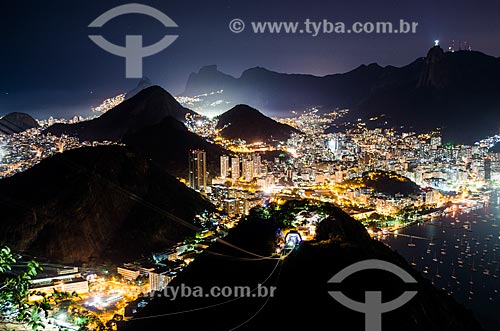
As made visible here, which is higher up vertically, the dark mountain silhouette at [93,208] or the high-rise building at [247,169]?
the high-rise building at [247,169]

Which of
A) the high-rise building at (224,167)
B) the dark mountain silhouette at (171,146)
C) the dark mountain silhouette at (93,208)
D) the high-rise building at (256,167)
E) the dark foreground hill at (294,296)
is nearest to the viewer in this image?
the dark foreground hill at (294,296)

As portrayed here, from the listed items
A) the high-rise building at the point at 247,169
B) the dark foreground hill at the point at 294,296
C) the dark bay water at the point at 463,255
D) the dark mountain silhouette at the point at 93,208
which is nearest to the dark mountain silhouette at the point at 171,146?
the high-rise building at the point at 247,169

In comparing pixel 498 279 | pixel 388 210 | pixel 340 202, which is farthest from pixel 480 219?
pixel 498 279

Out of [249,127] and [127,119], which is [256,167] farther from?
[127,119]

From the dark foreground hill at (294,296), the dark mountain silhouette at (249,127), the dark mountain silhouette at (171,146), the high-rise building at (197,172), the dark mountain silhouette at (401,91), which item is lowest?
the dark foreground hill at (294,296)

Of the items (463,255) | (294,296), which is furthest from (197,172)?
(294,296)

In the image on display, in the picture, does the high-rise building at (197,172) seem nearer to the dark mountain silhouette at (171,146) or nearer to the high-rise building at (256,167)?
the dark mountain silhouette at (171,146)

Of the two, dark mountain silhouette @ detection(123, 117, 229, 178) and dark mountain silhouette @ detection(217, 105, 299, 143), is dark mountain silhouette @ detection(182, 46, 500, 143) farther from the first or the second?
dark mountain silhouette @ detection(123, 117, 229, 178)
